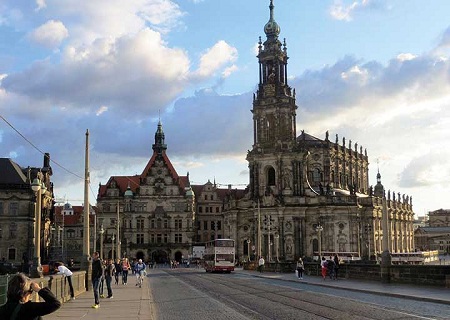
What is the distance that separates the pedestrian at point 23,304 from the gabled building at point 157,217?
113 meters

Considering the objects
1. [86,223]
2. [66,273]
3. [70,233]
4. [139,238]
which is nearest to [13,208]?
[139,238]

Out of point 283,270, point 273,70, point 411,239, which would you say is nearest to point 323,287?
point 283,270

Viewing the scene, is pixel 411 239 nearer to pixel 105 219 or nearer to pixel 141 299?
pixel 105 219

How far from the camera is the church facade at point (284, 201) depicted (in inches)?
3661

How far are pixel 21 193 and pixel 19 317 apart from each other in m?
82.8

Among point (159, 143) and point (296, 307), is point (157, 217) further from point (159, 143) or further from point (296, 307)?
point (296, 307)

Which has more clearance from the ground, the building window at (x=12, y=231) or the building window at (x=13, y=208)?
the building window at (x=13, y=208)

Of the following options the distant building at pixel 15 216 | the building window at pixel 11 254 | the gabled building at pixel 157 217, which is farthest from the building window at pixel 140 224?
the building window at pixel 11 254

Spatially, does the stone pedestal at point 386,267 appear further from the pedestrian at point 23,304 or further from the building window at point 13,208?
the building window at point 13,208

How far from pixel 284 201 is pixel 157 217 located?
34589 mm

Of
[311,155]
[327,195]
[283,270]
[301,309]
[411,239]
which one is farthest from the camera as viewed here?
[411,239]

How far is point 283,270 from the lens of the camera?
6219cm

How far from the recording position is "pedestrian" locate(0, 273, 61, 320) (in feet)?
22.4

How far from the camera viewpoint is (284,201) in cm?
9362
